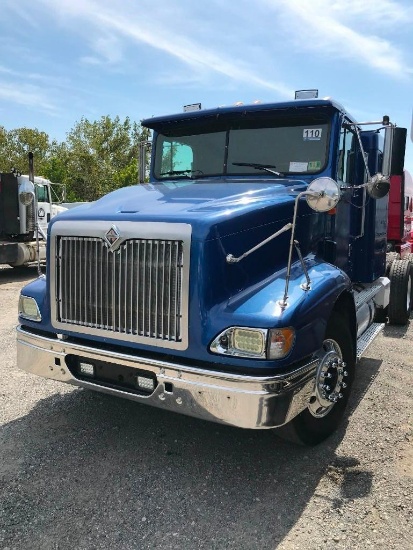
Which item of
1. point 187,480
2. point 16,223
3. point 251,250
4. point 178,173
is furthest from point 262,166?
point 16,223

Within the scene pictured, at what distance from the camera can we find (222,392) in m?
2.99

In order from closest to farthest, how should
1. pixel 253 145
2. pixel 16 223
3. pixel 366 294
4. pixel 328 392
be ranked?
pixel 328 392 < pixel 253 145 < pixel 366 294 < pixel 16 223

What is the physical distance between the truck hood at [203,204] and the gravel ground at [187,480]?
1630 millimetres

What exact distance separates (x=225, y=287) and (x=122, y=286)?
68 centimetres

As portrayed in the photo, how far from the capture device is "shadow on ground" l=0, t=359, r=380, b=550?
2.81 metres

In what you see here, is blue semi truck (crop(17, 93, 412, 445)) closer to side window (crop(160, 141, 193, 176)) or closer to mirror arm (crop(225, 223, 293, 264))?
mirror arm (crop(225, 223, 293, 264))

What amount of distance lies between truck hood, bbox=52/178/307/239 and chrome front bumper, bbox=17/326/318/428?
2.82ft

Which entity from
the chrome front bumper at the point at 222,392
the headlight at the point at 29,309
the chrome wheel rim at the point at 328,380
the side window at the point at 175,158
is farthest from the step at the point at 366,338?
the headlight at the point at 29,309

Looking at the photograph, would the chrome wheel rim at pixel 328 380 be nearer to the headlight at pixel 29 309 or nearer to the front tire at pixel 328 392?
the front tire at pixel 328 392

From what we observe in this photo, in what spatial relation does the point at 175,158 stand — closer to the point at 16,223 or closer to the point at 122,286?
the point at 122,286

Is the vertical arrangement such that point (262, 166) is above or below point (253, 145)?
below

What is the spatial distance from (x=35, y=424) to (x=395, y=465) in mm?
2758

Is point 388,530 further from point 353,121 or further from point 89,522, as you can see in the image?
point 353,121

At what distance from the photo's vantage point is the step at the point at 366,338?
4555 mm
